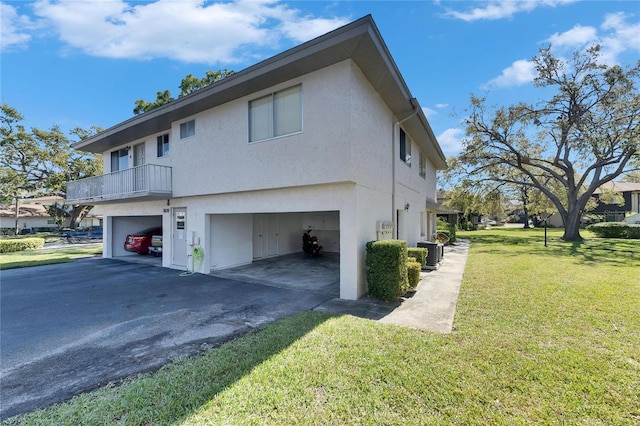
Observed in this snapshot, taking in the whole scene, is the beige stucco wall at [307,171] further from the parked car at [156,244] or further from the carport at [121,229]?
the carport at [121,229]

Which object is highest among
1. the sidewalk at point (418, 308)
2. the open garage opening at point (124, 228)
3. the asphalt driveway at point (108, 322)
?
the open garage opening at point (124, 228)

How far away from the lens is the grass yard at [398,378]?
108 inches

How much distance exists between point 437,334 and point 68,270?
1399 centimetres

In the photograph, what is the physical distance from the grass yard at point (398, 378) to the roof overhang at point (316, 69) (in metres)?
5.77

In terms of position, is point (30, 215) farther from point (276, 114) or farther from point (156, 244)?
point (276, 114)

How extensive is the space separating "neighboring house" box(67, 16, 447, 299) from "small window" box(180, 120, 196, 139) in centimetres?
4

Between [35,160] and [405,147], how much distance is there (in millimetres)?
36668

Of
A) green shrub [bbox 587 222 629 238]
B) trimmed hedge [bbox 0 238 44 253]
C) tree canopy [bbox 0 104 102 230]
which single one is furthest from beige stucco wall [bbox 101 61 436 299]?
tree canopy [bbox 0 104 102 230]

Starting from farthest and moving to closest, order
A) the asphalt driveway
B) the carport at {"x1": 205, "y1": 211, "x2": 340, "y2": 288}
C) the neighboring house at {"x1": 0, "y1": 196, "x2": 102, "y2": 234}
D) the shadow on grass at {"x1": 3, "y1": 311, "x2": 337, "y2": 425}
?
the neighboring house at {"x1": 0, "y1": 196, "x2": 102, "y2": 234} → the carport at {"x1": 205, "y1": 211, "x2": 340, "y2": 288} → the asphalt driveway → the shadow on grass at {"x1": 3, "y1": 311, "x2": 337, "y2": 425}

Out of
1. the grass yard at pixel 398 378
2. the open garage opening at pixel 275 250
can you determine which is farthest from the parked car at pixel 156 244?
the grass yard at pixel 398 378

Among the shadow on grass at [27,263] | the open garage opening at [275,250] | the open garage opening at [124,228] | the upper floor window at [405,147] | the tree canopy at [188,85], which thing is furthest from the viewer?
the tree canopy at [188,85]

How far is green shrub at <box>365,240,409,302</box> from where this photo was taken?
649 centimetres

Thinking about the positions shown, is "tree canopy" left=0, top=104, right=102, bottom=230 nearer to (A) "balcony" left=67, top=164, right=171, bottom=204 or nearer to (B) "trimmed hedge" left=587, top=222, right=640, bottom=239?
(A) "balcony" left=67, top=164, right=171, bottom=204

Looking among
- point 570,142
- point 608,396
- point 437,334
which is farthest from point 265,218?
point 570,142
